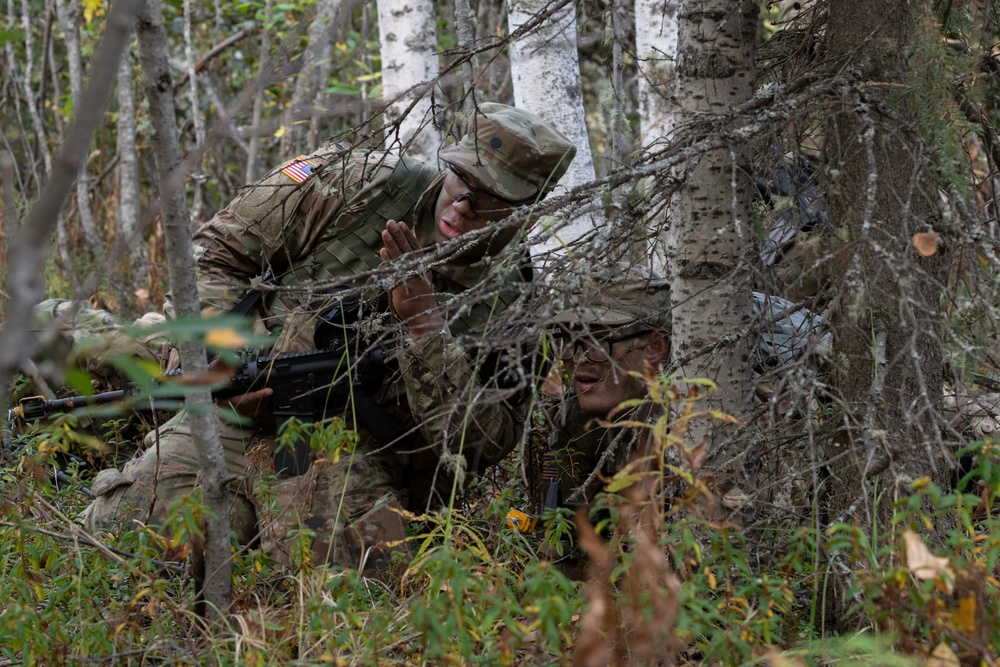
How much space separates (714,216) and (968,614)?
4.44ft

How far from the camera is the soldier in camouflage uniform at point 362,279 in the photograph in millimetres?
3410

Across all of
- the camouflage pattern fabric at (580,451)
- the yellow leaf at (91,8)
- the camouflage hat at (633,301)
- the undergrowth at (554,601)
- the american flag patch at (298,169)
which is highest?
the yellow leaf at (91,8)

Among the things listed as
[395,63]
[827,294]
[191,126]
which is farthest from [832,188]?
[191,126]

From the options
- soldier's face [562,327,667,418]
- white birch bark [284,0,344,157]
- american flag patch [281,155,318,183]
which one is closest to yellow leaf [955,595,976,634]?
soldier's face [562,327,667,418]

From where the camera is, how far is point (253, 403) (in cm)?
358

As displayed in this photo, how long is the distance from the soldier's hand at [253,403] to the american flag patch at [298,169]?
802 millimetres

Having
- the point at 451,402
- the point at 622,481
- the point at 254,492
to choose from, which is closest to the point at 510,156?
the point at 451,402

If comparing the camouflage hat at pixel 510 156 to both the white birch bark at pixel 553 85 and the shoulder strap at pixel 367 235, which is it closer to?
the shoulder strap at pixel 367 235

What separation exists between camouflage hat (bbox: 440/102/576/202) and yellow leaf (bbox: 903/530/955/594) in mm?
2122

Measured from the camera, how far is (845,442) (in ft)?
8.61

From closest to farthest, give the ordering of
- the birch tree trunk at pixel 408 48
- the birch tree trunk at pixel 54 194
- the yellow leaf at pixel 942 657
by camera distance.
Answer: the birch tree trunk at pixel 54 194, the yellow leaf at pixel 942 657, the birch tree trunk at pixel 408 48

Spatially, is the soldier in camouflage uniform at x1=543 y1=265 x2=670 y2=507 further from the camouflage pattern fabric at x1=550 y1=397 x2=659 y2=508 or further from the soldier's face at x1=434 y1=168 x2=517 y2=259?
the soldier's face at x1=434 y1=168 x2=517 y2=259

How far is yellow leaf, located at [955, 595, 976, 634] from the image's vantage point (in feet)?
5.49

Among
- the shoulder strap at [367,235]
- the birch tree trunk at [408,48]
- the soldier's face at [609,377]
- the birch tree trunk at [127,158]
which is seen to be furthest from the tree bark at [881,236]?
the birch tree trunk at [127,158]
